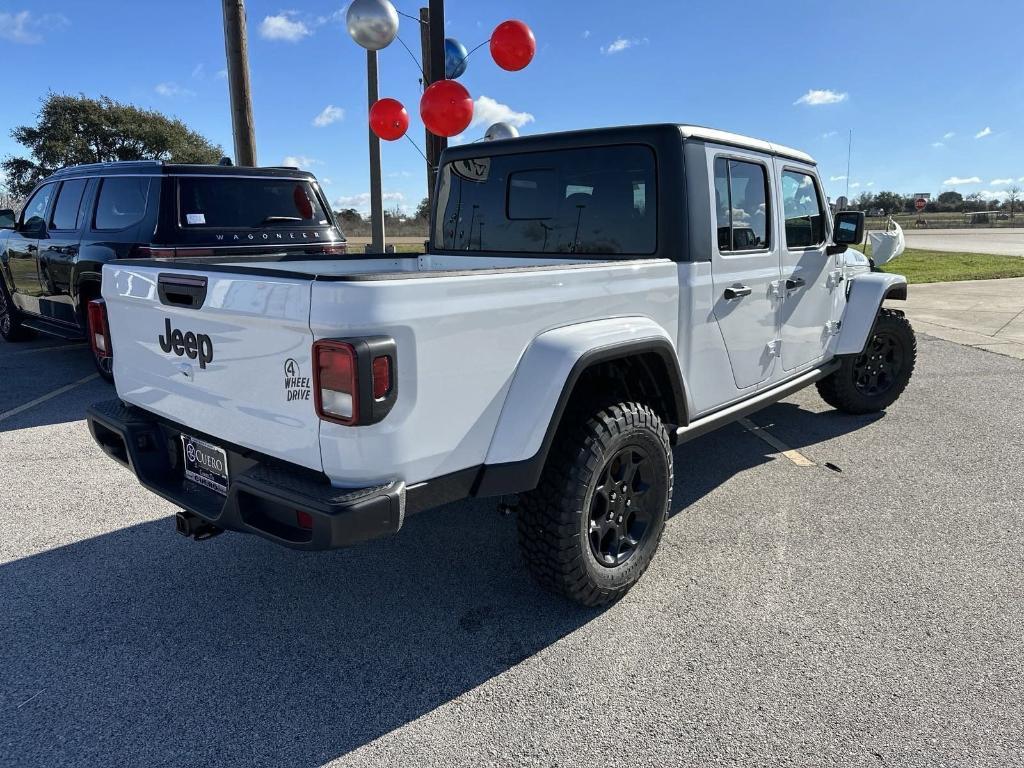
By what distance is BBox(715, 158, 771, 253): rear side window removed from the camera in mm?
3438

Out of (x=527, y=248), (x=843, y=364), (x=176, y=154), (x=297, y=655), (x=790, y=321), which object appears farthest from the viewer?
(x=176, y=154)

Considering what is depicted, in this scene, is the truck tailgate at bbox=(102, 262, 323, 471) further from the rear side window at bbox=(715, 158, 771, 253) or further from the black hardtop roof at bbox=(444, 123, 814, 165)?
the rear side window at bbox=(715, 158, 771, 253)

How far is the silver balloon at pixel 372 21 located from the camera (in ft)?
28.2

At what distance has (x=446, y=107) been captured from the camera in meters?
8.11

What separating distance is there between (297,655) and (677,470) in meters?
2.63

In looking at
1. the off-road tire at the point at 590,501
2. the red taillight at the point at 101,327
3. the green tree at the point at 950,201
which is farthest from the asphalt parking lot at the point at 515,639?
the green tree at the point at 950,201

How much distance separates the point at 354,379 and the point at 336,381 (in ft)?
0.26

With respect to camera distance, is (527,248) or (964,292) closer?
(527,248)

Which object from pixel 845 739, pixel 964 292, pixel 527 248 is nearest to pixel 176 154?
pixel 964 292

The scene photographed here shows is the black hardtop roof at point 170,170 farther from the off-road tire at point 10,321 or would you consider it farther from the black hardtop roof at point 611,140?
the black hardtop roof at point 611,140

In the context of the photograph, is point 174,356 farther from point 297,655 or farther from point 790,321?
point 790,321

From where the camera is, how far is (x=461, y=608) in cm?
291

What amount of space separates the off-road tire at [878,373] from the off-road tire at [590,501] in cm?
296

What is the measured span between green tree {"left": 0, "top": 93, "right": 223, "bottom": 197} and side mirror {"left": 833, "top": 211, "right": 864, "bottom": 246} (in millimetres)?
32104
